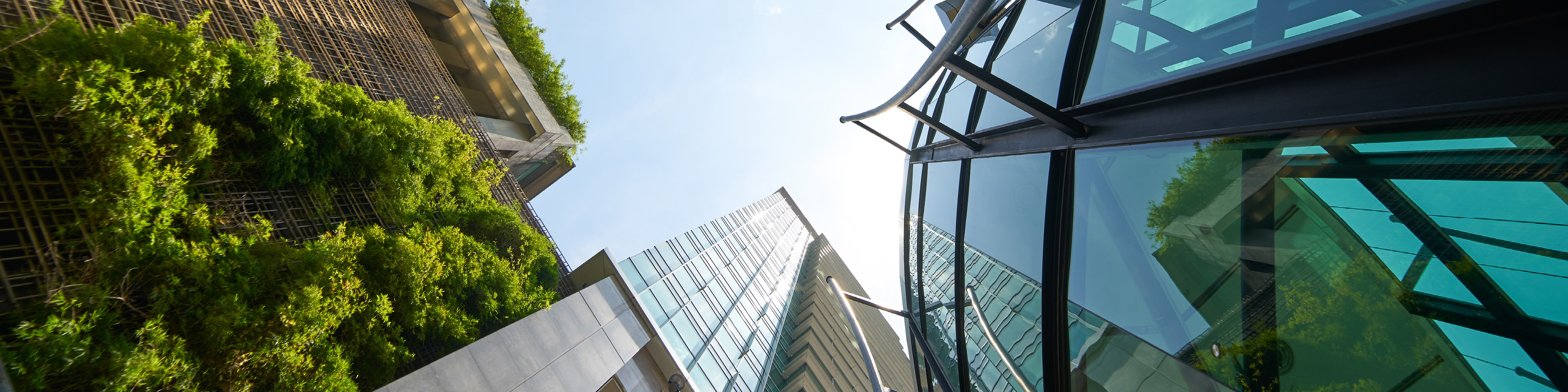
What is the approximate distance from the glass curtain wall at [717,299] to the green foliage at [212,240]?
6715 millimetres

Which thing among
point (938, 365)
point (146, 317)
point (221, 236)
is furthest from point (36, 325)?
point (938, 365)

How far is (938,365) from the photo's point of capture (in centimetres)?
655

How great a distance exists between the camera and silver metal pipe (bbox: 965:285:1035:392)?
474 centimetres

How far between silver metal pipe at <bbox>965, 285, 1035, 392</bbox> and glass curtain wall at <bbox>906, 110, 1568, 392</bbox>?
22cm

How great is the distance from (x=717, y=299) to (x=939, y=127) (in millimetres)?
17428

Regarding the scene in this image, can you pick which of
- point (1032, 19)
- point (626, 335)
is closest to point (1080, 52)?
point (1032, 19)

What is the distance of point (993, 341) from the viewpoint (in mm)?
5348

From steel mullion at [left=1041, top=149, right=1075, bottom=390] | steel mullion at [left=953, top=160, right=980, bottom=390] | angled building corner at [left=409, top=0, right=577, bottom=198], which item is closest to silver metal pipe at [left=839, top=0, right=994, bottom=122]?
steel mullion at [left=1041, top=149, right=1075, bottom=390]

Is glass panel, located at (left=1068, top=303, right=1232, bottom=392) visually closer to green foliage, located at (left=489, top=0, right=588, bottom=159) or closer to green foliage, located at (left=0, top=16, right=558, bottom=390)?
green foliage, located at (left=0, top=16, right=558, bottom=390)

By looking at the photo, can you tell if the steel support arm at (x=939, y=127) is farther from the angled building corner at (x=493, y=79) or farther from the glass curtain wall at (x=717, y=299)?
the angled building corner at (x=493, y=79)

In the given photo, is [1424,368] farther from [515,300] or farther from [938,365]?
[515,300]

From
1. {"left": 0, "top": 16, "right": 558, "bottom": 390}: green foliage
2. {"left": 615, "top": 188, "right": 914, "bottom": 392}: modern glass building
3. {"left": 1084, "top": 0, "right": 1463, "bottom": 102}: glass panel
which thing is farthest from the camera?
{"left": 615, "top": 188, "right": 914, "bottom": 392}: modern glass building

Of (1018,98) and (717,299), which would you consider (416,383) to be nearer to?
(1018,98)

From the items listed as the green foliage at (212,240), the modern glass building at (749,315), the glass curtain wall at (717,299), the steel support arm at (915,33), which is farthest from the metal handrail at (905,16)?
the glass curtain wall at (717,299)
